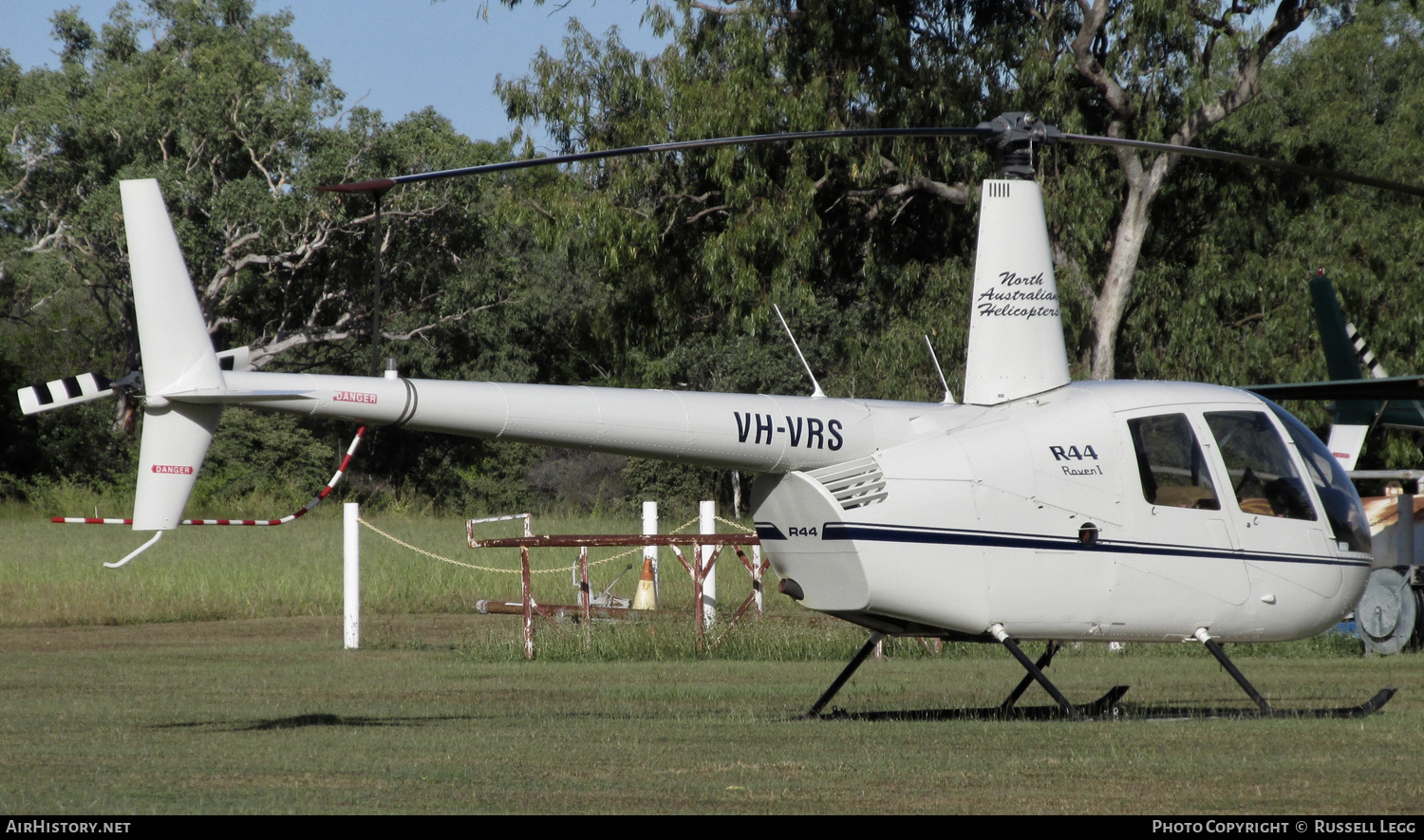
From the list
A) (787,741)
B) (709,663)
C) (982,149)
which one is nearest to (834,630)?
(709,663)

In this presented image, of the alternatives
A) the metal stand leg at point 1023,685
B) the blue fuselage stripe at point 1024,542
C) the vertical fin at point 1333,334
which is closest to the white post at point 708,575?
the metal stand leg at point 1023,685

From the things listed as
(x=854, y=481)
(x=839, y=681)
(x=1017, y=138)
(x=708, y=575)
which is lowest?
(x=839, y=681)

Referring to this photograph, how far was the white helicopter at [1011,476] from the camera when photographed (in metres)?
9.56

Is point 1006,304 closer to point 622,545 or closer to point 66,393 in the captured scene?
point 622,545

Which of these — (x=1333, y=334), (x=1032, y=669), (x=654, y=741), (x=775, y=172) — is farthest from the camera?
(x=775, y=172)

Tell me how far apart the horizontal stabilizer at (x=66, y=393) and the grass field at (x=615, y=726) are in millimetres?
1957

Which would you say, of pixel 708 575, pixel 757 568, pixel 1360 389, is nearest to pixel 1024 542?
pixel 1360 389

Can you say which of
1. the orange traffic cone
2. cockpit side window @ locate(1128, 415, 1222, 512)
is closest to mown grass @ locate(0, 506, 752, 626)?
the orange traffic cone

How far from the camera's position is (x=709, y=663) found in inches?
613

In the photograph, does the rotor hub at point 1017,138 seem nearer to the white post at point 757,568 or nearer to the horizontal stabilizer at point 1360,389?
the horizontal stabilizer at point 1360,389

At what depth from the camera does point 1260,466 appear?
36.1 ft

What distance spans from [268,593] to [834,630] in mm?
10077

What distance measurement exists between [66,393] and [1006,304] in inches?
238
